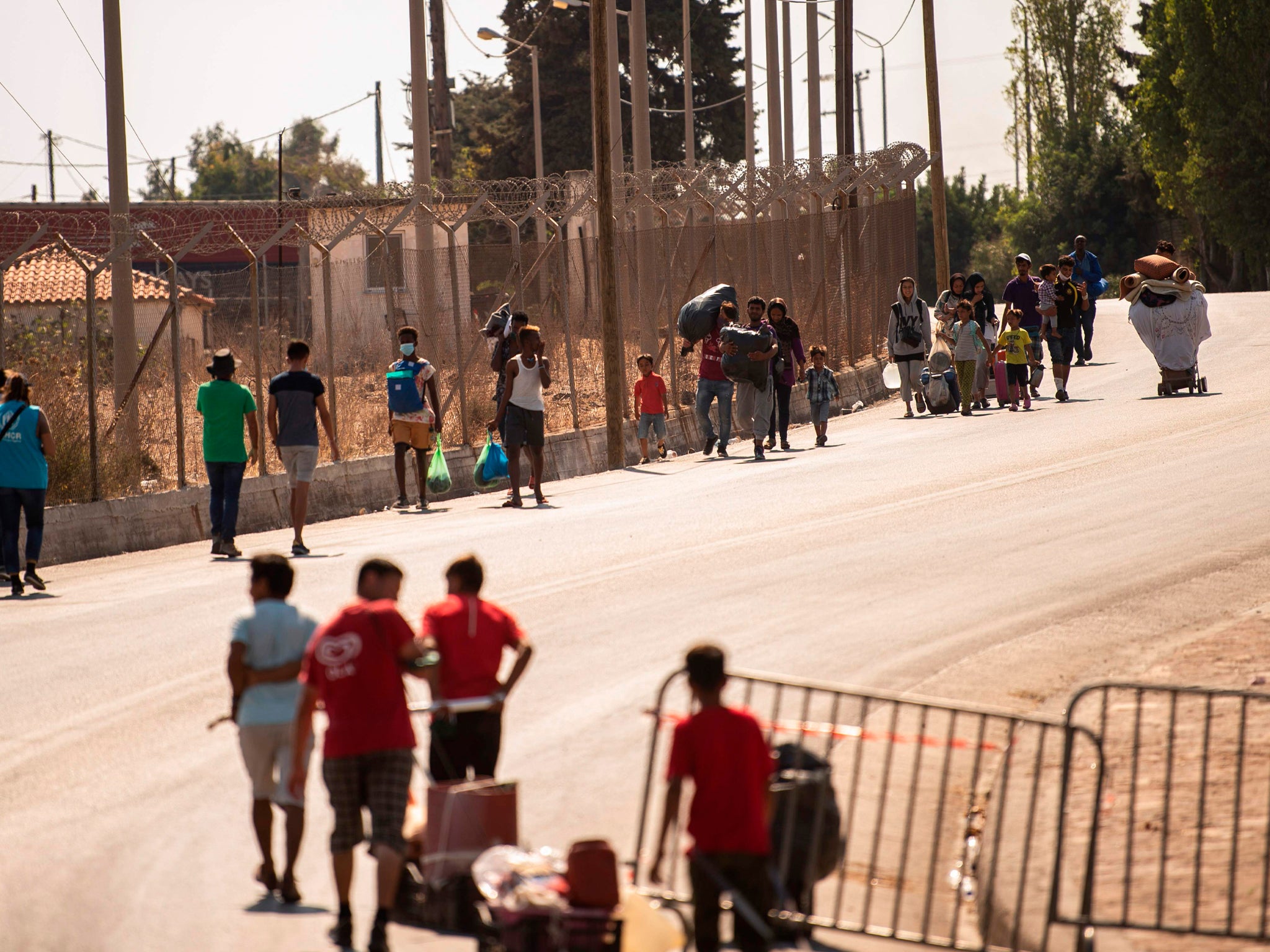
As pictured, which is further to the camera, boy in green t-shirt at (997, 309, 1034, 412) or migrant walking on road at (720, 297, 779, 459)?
boy in green t-shirt at (997, 309, 1034, 412)

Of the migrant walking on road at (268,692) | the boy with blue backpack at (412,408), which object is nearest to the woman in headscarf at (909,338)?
the boy with blue backpack at (412,408)

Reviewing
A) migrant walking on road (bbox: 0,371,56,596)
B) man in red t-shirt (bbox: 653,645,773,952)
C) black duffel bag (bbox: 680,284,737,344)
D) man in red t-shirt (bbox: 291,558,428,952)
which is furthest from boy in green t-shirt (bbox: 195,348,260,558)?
man in red t-shirt (bbox: 653,645,773,952)

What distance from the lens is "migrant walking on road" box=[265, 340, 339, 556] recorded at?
13.5 metres

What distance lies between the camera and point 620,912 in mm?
5180

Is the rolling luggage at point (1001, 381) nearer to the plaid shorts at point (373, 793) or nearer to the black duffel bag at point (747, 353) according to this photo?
the black duffel bag at point (747, 353)

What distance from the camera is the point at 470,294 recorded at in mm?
21734

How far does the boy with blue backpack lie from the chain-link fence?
1.39 metres

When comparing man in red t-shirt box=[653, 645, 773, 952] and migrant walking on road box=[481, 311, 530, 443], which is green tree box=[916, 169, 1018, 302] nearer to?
migrant walking on road box=[481, 311, 530, 443]

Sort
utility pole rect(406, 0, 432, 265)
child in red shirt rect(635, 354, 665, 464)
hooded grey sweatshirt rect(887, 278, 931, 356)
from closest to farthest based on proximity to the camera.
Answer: child in red shirt rect(635, 354, 665, 464), hooded grey sweatshirt rect(887, 278, 931, 356), utility pole rect(406, 0, 432, 265)

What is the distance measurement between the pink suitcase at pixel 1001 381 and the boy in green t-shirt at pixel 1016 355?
569 mm

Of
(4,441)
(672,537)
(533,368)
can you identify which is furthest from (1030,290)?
(4,441)

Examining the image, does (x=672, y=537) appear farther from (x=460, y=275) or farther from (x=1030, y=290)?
(x=460, y=275)

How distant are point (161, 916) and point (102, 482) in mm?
10569

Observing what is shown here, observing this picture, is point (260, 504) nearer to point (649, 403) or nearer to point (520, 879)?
point (649, 403)
